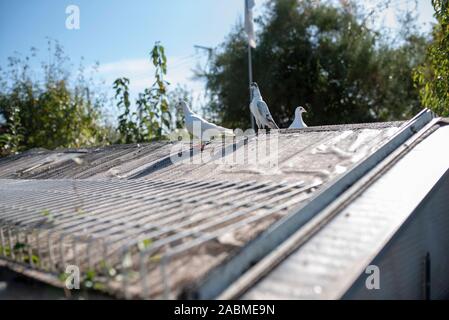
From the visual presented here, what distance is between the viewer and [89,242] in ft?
6.11

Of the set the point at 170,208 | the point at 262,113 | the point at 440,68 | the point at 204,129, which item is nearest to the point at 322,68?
the point at 440,68

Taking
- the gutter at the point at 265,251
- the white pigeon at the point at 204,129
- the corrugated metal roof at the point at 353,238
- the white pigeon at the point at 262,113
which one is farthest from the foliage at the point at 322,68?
the gutter at the point at 265,251

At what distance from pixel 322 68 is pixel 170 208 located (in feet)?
46.9

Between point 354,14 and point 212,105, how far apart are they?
6987 millimetres

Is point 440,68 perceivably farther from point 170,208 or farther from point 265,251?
point 265,251

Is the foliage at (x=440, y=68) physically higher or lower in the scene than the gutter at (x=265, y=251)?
higher

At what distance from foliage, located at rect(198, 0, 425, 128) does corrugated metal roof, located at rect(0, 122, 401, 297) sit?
1148 centimetres

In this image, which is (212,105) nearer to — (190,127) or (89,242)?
(190,127)

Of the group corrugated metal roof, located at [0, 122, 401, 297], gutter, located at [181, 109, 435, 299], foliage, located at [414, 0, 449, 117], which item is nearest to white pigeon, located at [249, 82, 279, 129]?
corrugated metal roof, located at [0, 122, 401, 297]

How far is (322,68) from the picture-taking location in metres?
15.5

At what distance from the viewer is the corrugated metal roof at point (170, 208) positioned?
1723 mm

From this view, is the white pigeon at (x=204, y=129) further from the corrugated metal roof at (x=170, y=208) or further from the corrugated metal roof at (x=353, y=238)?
the corrugated metal roof at (x=353, y=238)

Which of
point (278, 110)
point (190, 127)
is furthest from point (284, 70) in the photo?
point (190, 127)

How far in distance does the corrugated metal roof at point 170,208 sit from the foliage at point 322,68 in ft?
37.7
